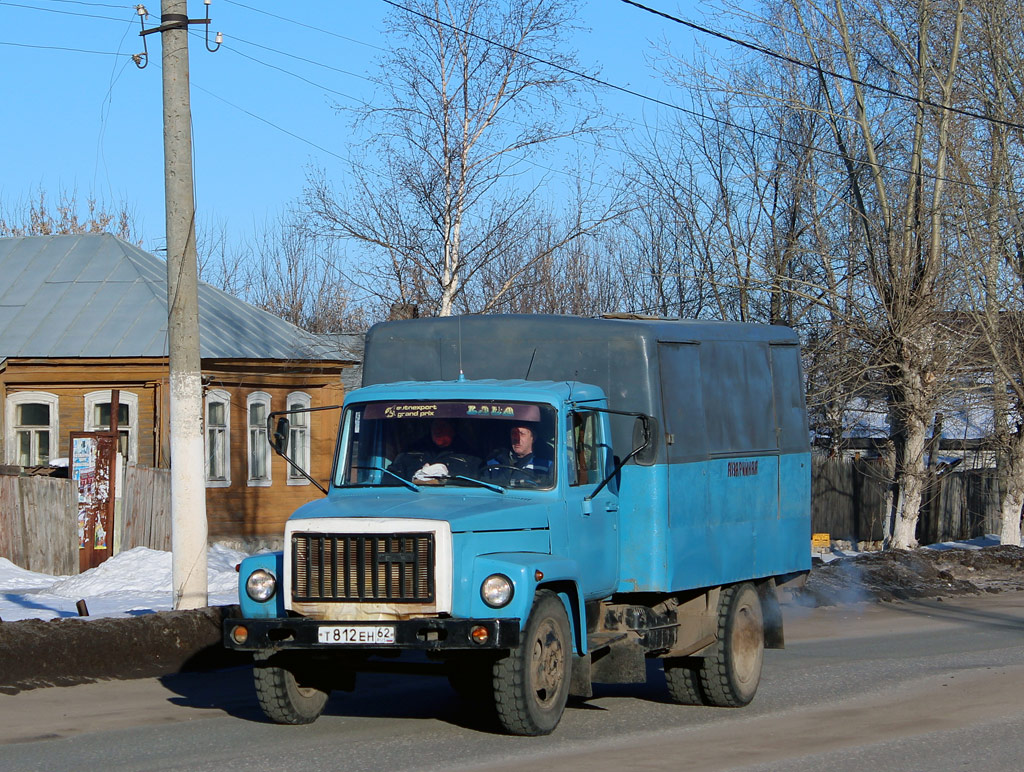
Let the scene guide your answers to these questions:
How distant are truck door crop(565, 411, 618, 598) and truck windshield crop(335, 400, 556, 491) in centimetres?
21

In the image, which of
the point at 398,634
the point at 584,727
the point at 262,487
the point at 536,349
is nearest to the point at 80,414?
the point at 262,487

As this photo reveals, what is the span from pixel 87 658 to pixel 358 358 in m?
15.9

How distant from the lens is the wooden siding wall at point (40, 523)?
64.3ft

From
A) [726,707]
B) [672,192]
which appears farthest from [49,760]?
[672,192]

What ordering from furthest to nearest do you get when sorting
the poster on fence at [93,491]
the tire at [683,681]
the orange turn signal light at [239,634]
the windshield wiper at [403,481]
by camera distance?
the poster on fence at [93,491]
the tire at [683,681]
the windshield wiper at [403,481]
the orange turn signal light at [239,634]

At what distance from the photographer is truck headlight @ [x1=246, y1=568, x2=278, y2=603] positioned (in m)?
7.84

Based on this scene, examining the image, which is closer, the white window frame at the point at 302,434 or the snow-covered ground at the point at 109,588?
the snow-covered ground at the point at 109,588

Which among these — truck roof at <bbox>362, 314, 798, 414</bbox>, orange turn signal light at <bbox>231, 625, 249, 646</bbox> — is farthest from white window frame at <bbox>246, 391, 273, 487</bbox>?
orange turn signal light at <bbox>231, 625, 249, 646</bbox>

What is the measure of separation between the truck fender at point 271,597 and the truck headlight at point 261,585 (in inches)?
0.7

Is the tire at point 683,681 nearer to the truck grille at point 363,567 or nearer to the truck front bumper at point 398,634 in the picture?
the truck front bumper at point 398,634

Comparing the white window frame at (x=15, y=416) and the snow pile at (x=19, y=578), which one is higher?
the white window frame at (x=15, y=416)

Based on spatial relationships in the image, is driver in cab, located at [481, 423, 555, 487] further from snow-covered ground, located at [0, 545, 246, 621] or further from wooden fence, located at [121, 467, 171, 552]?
wooden fence, located at [121, 467, 171, 552]

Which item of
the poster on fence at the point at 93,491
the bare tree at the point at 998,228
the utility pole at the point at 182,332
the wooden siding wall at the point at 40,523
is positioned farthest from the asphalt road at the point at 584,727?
the bare tree at the point at 998,228

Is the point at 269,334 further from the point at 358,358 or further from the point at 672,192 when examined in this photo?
the point at 672,192
